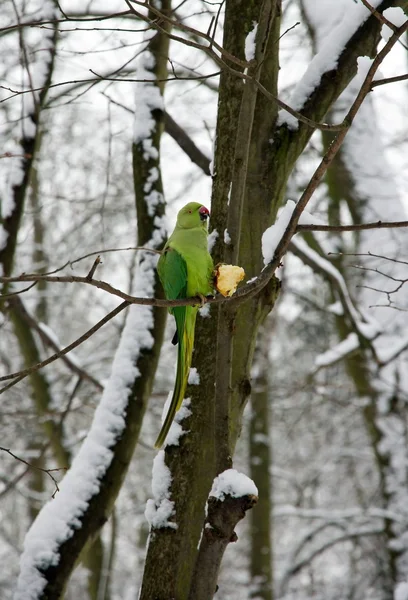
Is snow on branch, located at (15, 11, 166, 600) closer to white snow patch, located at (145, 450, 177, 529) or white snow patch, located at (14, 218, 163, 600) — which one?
white snow patch, located at (14, 218, 163, 600)

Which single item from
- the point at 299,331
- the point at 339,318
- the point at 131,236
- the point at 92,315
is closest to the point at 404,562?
the point at 339,318

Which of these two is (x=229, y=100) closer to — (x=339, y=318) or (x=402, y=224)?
(x=402, y=224)

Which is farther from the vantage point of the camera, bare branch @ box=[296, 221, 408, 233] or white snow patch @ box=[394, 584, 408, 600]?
white snow patch @ box=[394, 584, 408, 600]

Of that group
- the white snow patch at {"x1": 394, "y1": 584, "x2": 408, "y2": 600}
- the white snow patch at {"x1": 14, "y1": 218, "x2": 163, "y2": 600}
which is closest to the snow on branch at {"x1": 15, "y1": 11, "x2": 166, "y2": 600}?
the white snow patch at {"x1": 14, "y1": 218, "x2": 163, "y2": 600}

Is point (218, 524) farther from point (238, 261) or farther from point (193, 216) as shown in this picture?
point (193, 216)

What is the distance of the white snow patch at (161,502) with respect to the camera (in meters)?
2.02

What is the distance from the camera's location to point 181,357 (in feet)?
6.84

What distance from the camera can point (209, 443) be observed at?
82.3 inches

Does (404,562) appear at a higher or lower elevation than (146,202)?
lower

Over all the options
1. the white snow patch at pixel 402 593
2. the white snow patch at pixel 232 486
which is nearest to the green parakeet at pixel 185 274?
the white snow patch at pixel 232 486

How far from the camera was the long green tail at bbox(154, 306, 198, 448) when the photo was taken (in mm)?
1980

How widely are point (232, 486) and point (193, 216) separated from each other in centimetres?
123

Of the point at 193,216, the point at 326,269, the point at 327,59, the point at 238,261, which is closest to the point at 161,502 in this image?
the point at 238,261

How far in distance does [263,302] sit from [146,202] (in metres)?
1.35
